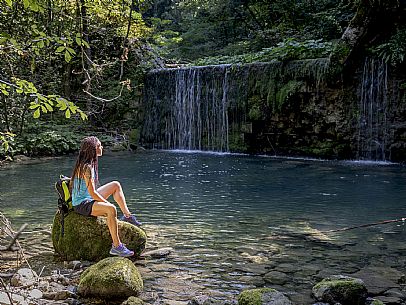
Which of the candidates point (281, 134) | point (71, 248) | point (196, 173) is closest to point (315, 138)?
point (281, 134)

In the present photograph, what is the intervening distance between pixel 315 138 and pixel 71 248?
11.5 meters

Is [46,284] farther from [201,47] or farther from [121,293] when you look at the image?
[201,47]

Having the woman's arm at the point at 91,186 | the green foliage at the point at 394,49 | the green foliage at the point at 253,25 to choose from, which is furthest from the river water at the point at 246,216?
the green foliage at the point at 253,25

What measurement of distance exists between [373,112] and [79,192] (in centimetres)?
1131

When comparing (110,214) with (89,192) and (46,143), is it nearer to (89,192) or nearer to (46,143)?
(89,192)

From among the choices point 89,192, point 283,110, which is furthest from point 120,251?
point 283,110

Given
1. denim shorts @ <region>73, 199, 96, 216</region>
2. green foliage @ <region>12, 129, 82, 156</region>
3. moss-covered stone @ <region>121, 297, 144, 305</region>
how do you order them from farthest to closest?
green foliage @ <region>12, 129, 82, 156</region>, denim shorts @ <region>73, 199, 96, 216</region>, moss-covered stone @ <region>121, 297, 144, 305</region>

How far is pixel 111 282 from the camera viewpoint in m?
4.12

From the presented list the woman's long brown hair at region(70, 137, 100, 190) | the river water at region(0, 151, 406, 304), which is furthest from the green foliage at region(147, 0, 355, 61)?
the woman's long brown hair at region(70, 137, 100, 190)

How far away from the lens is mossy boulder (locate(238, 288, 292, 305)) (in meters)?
3.79

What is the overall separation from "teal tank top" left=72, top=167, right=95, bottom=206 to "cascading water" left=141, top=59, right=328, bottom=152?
434 inches

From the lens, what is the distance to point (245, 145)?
17047 mm

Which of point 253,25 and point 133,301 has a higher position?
point 253,25

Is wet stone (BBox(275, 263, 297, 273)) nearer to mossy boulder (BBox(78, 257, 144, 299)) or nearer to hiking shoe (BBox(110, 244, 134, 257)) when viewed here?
mossy boulder (BBox(78, 257, 144, 299))
